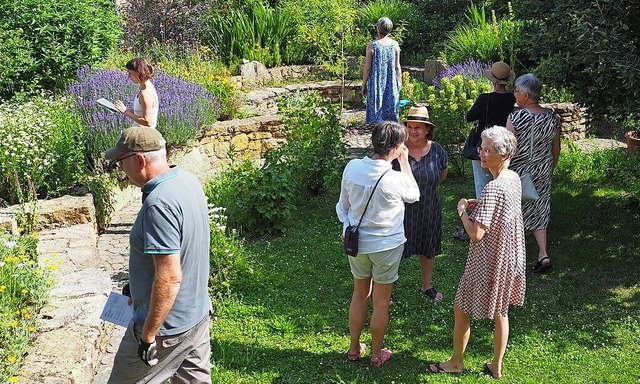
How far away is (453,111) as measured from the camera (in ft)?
27.4

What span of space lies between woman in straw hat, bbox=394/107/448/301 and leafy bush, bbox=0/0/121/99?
5.44 meters

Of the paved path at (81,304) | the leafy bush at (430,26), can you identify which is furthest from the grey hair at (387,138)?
the leafy bush at (430,26)

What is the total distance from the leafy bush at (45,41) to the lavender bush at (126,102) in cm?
31

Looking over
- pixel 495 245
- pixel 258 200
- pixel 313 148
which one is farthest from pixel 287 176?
pixel 495 245

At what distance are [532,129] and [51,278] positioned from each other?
4.02 meters

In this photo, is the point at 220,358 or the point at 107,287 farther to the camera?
the point at 107,287

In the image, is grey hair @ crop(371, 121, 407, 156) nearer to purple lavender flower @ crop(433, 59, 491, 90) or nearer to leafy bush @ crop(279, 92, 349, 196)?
leafy bush @ crop(279, 92, 349, 196)

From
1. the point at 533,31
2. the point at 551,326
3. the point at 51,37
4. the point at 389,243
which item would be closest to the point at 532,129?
the point at 533,31

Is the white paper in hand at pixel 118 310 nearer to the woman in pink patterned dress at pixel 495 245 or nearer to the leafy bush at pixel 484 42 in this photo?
the woman in pink patterned dress at pixel 495 245

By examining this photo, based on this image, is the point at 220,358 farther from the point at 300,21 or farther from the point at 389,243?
the point at 300,21

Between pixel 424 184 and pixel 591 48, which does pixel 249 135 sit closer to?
pixel 424 184

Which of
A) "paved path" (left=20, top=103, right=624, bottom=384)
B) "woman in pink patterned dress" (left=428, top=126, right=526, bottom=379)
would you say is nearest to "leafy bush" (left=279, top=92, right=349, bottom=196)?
"paved path" (left=20, top=103, right=624, bottom=384)

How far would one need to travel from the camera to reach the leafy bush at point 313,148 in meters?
7.98

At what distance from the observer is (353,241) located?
443 cm
